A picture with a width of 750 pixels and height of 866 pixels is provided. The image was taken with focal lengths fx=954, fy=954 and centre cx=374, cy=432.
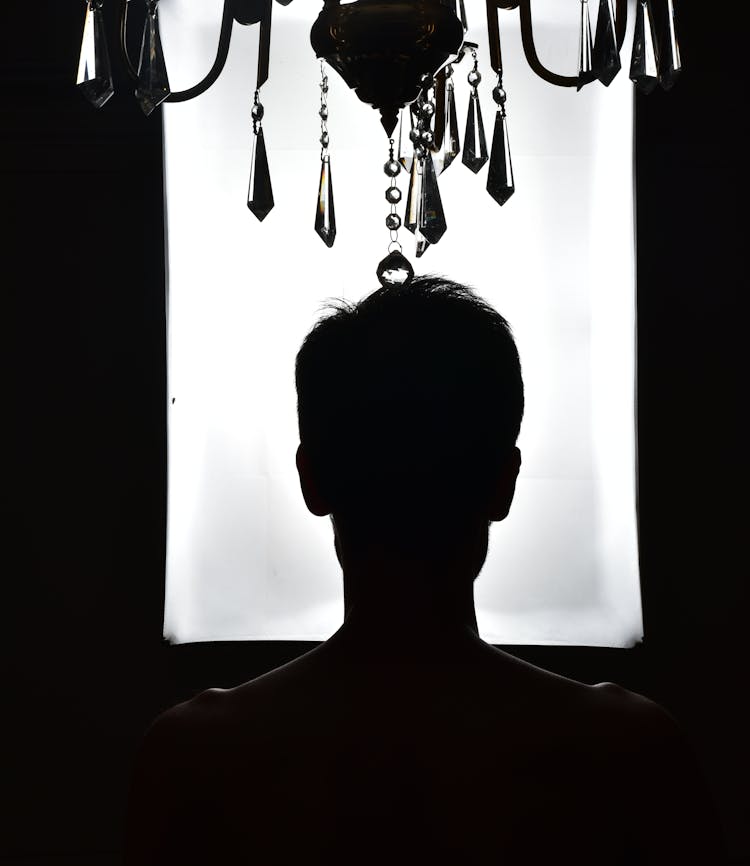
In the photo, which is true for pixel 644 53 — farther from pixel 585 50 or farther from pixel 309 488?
pixel 309 488

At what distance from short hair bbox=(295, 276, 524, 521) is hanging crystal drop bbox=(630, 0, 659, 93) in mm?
369

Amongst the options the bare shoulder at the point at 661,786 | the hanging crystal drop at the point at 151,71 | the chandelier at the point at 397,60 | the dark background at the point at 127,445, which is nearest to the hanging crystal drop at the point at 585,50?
the chandelier at the point at 397,60

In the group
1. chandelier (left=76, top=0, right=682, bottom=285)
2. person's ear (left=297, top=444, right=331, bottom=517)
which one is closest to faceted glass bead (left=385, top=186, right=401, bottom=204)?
chandelier (left=76, top=0, right=682, bottom=285)

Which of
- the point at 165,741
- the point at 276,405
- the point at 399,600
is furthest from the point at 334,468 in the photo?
the point at 276,405

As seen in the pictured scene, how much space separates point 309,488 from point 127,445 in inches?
Result: 56.3

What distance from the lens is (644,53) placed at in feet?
3.43

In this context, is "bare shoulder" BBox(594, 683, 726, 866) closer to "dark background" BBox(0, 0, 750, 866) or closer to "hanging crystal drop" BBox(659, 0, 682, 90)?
"hanging crystal drop" BBox(659, 0, 682, 90)

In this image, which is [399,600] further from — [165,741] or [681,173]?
[681,173]

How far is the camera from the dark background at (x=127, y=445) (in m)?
2.20

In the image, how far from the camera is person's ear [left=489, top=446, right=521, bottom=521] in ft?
2.94

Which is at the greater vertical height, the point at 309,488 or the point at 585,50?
the point at 585,50

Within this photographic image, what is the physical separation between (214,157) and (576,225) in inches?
33.8

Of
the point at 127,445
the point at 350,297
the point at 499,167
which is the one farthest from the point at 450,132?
the point at 127,445

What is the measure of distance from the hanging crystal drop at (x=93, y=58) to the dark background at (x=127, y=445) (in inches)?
48.5
